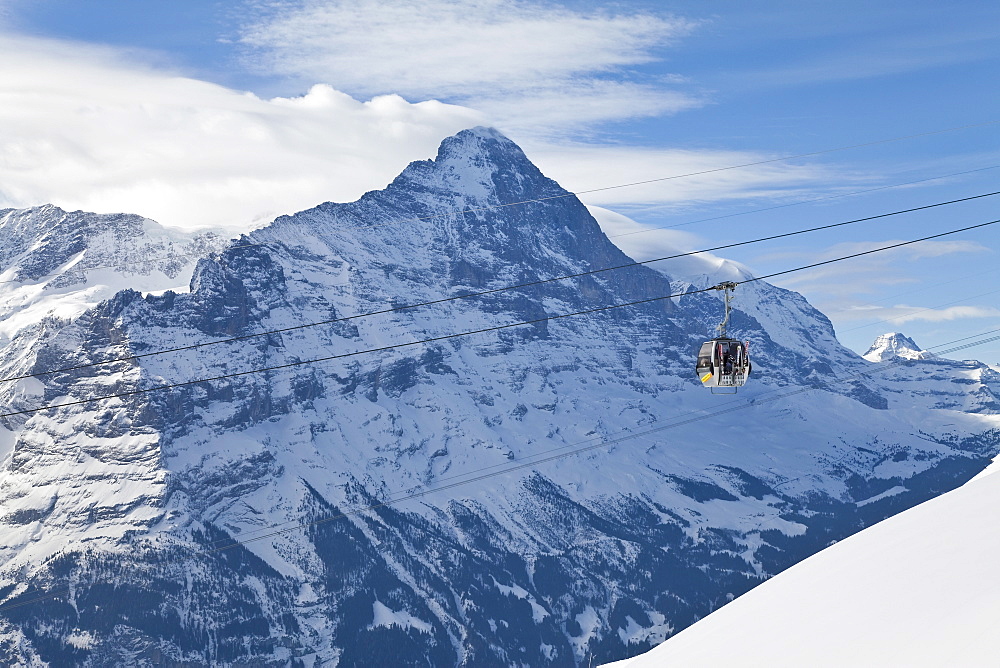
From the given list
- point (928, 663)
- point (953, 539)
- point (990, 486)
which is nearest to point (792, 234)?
point (990, 486)

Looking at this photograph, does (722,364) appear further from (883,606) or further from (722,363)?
(883,606)

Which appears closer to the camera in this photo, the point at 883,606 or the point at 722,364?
the point at 883,606

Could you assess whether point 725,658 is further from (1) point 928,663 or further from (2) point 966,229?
(2) point 966,229

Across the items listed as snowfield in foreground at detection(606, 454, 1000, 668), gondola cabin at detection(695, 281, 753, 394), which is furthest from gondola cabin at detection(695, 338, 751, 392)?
snowfield in foreground at detection(606, 454, 1000, 668)

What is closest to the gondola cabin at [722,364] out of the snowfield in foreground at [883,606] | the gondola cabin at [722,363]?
the gondola cabin at [722,363]

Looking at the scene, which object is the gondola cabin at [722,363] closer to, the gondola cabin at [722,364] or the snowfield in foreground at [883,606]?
the gondola cabin at [722,364]

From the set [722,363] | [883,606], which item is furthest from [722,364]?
[883,606]

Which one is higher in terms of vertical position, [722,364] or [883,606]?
[722,364]
